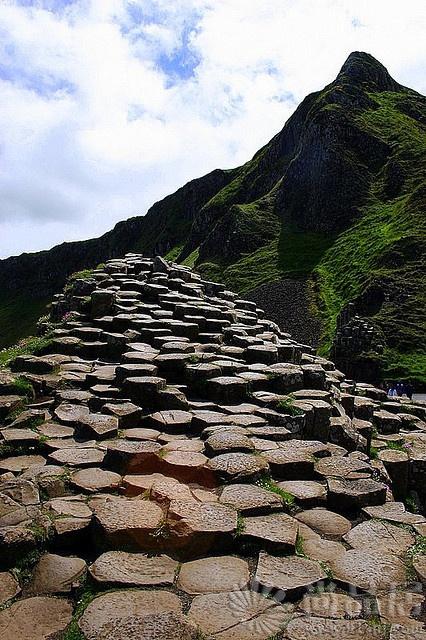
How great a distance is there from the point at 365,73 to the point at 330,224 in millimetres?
62203

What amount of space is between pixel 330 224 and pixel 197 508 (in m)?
103

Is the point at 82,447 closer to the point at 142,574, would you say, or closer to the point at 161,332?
the point at 142,574

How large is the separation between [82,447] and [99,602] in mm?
2979

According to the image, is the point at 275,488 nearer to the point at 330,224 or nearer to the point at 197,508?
the point at 197,508

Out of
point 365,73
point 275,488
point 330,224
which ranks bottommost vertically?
point 275,488

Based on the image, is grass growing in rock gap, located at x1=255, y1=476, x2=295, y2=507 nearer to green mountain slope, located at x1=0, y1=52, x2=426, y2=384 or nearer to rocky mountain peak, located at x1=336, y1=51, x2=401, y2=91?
green mountain slope, located at x1=0, y1=52, x2=426, y2=384

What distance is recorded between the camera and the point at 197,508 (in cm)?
486

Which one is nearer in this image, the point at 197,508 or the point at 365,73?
the point at 197,508

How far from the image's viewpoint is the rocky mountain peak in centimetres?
13762

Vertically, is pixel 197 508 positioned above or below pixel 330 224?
below

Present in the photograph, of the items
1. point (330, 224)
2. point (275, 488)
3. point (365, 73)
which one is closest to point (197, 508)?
point (275, 488)

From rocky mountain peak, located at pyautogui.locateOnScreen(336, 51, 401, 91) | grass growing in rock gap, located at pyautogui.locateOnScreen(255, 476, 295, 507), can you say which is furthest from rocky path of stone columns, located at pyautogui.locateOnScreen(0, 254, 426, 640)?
rocky mountain peak, located at pyautogui.locateOnScreen(336, 51, 401, 91)

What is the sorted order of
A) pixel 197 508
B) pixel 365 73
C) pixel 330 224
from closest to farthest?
pixel 197 508 → pixel 330 224 → pixel 365 73

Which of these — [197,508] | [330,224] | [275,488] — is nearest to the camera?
[197,508]
